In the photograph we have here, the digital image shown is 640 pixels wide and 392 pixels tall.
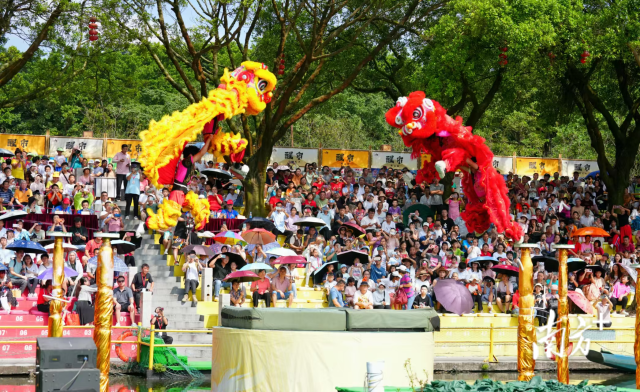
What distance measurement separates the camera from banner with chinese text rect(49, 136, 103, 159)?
25312 mm

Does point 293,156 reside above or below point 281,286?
above

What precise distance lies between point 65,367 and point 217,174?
12.9 m

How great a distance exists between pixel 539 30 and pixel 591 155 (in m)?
20.4

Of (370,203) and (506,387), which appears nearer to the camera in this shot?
(506,387)

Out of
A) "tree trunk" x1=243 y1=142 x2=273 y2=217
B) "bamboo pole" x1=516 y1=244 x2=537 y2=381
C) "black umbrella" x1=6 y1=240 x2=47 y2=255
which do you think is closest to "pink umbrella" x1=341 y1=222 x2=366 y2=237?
"tree trunk" x1=243 y1=142 x2=273 y2=217

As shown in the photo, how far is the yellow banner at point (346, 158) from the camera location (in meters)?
26.7

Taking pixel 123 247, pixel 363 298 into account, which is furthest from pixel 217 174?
pixel 363 298

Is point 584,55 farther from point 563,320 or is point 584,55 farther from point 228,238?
point 563,320

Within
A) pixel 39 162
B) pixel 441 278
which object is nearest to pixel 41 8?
pixel 39 162

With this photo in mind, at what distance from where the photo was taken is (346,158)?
2681 cm

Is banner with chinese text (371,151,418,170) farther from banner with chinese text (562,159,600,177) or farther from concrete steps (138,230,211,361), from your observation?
concrete steps (138,230,211,361)

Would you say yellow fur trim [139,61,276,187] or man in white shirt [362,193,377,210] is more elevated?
yellow fur trim [139,61,276,187]

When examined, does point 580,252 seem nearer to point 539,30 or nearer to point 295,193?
point 539,30

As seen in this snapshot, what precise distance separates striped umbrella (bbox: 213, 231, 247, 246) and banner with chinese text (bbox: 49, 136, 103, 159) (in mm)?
9071
